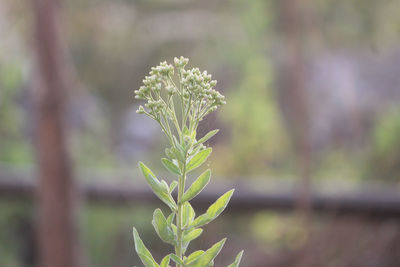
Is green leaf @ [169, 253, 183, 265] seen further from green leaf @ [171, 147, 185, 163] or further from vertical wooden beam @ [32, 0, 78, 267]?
vertical wooden beam @ [32, 0, 78, 267]

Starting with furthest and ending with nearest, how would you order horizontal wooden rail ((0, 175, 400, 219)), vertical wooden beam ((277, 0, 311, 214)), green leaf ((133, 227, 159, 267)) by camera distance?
vertical wooden beam ((277, 0, 311, 214)), horizontal wooden rail ((0, 175, 400, 219)), green leaf ((133, 227, 159, 267))

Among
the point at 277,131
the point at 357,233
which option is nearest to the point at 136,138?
the point at 277,131

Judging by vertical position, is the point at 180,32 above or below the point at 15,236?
above

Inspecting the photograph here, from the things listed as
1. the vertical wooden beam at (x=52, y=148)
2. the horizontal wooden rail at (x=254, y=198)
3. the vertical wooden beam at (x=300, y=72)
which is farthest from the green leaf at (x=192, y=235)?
the vertical wooden beam at (x=300, y=72)

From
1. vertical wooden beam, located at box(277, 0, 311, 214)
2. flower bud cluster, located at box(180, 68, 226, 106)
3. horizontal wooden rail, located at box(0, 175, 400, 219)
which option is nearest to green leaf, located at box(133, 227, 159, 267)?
flower bud cluster, located at box(180, 68, 226, 106)

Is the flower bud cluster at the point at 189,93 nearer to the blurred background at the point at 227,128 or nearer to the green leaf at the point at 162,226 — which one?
the green leaf at the point at 162,226

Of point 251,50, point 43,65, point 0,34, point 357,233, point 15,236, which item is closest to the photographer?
point 43,65

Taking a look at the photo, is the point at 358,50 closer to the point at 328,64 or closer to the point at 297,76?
the point at 328,64

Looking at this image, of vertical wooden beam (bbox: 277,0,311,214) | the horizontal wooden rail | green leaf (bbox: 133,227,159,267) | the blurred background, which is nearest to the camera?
green leaf (bbox: 133,227,159,267)
